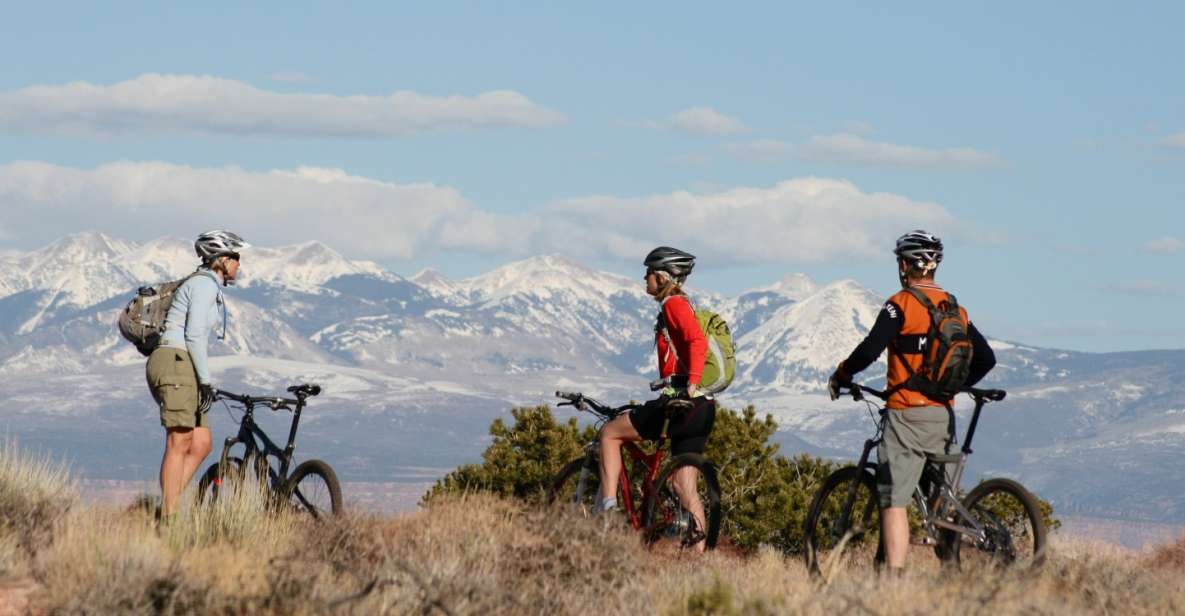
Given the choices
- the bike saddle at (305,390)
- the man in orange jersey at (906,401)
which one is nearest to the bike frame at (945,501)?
the man in orange jersey at (906,401)

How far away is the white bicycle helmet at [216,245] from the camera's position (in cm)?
1199

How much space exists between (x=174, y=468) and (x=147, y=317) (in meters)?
1.15

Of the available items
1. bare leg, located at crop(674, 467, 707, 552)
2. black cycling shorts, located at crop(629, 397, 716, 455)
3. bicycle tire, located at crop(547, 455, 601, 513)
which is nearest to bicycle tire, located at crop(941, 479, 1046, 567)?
bare leg, located at crop(674, 467, 707, 552)

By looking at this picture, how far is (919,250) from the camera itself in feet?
34.3

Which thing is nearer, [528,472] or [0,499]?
[0,499]

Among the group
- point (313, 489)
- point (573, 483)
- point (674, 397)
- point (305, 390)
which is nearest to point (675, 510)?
point (674, 397)

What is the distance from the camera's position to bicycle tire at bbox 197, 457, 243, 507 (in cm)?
1252

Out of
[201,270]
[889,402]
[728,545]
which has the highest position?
[201,270]

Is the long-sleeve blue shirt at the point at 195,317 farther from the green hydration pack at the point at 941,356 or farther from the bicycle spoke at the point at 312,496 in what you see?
the green hydration pack at the point at 941,356

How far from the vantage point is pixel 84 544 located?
9328 mm

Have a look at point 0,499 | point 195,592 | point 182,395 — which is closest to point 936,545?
point 195,592

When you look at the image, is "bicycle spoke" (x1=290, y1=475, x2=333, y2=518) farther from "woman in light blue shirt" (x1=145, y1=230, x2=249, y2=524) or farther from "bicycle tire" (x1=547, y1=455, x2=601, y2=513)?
"bicycle tire" (x1=547, y1=455, x2=601, y2=513)

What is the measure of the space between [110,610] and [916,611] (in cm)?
→ 404

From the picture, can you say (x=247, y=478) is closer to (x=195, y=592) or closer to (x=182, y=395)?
(x=182, y=395)
